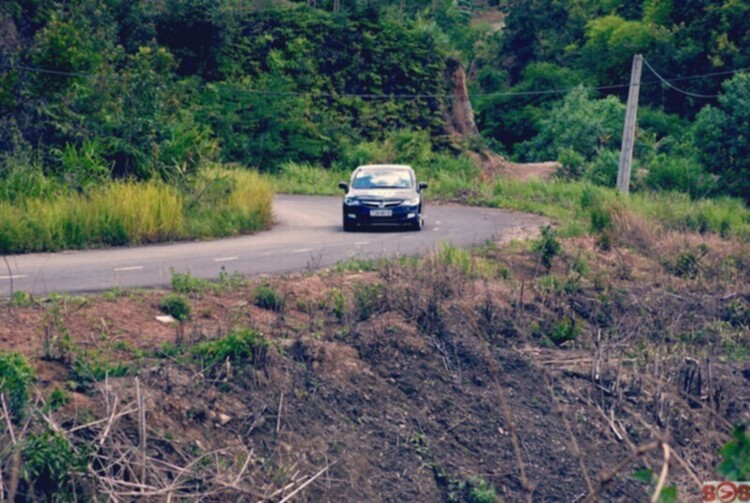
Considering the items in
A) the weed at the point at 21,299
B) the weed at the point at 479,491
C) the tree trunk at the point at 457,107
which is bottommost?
the weed at the point at 479,491

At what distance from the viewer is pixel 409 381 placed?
12500 millimetres

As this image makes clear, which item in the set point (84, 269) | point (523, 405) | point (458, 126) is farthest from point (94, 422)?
point (458, 126)

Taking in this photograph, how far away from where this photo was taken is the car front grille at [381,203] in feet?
80.1

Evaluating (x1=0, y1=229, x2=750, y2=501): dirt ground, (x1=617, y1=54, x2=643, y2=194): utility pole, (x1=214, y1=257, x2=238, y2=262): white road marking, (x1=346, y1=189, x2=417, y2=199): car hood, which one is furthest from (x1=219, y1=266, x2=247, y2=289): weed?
(x1=617, y1=54, x2=643, y2=194): utility pole

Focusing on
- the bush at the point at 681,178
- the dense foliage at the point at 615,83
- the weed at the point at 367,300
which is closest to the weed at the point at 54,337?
the weed at the point at 367,300

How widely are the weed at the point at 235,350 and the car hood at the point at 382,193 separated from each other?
43.9 feet

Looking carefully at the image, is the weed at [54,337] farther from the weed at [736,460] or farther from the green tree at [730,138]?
Result: the green tree at [730,138]

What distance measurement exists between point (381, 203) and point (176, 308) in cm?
1196

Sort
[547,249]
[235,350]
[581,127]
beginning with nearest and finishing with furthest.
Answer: [235,350]
[547,249]
[581,127]

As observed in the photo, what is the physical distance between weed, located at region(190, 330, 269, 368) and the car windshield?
14.3m

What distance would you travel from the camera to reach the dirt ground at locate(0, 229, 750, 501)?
33.8ft

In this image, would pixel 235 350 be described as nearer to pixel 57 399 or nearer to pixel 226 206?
pixel 57 399

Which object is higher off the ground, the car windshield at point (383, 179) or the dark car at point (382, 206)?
the car windshield at point (383, 179)

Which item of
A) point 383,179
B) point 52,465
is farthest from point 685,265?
point 52,465
